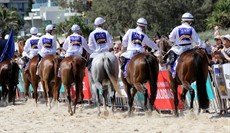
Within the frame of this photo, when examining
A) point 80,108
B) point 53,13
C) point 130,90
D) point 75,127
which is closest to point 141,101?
point 130,90

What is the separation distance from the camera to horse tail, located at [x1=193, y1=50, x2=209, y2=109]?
47.3ft

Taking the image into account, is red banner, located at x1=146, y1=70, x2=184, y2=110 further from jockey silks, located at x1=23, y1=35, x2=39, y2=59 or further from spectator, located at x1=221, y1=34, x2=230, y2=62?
jockey silks, located at x1=23, y1=35, x2=39, y2=59

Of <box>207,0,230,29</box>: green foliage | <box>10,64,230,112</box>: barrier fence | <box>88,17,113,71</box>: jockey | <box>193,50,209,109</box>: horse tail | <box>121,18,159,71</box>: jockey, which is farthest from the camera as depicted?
<box>207,0,230,29</box>: green foliage

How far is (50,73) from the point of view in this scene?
19.0 meters

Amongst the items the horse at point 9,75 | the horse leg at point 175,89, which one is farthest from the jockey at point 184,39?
the horse at point 9,75

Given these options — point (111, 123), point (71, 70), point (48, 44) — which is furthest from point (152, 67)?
point (48, 44)

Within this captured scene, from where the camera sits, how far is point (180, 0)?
61500mm

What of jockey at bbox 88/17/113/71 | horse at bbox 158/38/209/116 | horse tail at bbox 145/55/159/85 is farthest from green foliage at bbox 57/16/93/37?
horse at bbox 158/38/209/116

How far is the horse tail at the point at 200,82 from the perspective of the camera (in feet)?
47.3

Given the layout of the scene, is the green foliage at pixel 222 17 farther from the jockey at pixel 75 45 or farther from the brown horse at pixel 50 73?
the jockey at pixel 75 45

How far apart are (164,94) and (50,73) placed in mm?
4109

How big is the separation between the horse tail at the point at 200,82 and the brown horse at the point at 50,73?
568 centimetres

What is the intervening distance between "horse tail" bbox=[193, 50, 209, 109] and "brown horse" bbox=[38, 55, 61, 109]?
5675 millimetres

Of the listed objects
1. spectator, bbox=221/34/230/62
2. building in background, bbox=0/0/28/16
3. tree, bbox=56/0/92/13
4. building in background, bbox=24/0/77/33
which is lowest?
spectator, bbox=221/34/230/62
